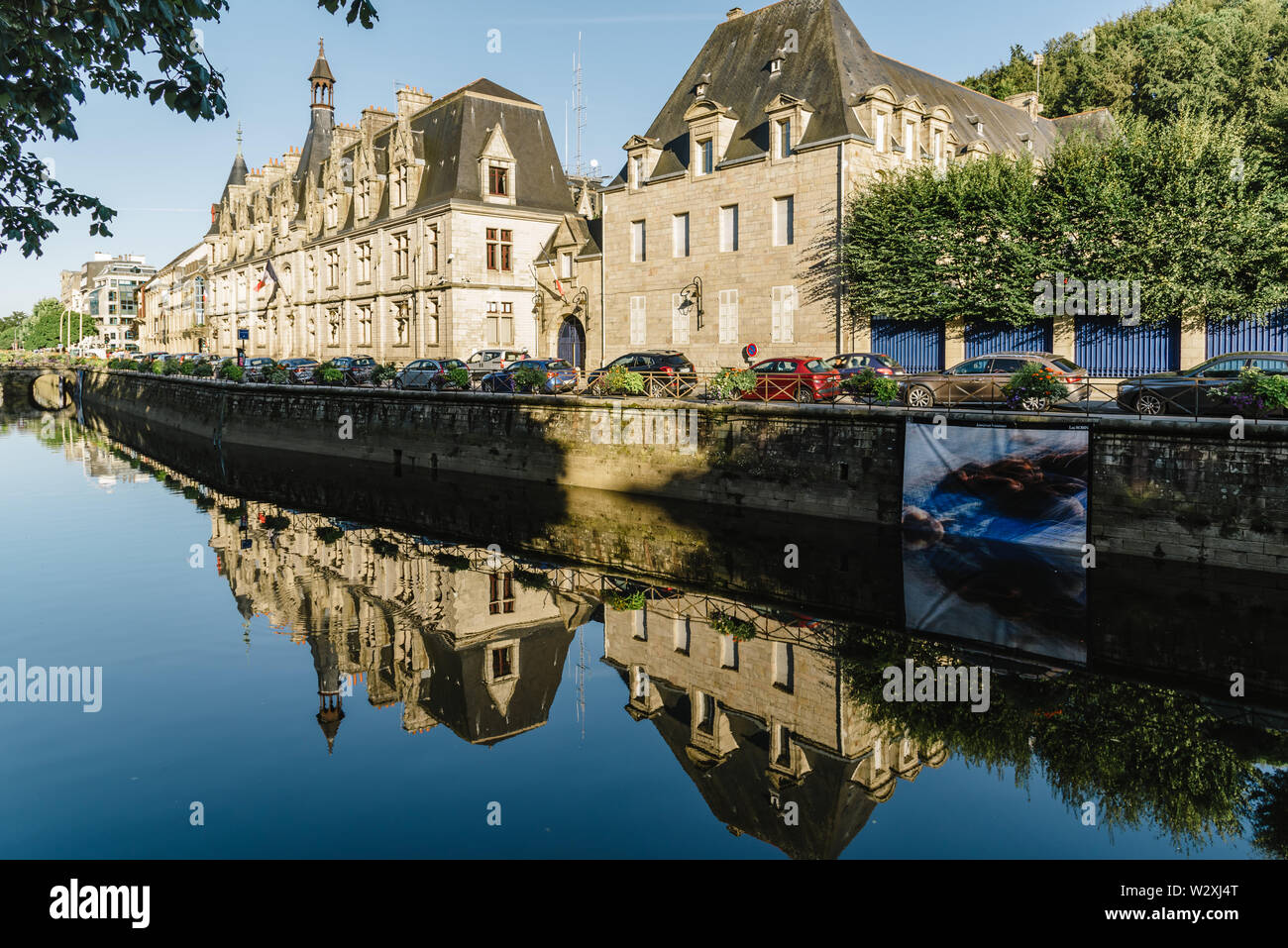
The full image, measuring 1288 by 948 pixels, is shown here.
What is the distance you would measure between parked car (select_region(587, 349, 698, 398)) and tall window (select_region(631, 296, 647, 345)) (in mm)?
7721

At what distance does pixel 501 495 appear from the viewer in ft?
89.2

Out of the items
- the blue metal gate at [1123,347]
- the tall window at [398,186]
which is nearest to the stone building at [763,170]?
the blue metal gate at [1123,347]

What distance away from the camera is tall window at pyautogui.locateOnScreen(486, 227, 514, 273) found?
44812 mm

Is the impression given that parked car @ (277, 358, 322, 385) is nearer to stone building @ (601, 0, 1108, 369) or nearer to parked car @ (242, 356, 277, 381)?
parked car @ (242, 356, 277, 381)

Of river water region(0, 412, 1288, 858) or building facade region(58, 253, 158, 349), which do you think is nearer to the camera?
river water region(0, 412, 1288, 858)

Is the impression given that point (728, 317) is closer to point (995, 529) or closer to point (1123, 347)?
point (1123, 347)

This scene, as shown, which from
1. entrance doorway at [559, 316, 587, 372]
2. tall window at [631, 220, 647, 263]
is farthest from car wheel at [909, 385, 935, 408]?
entrance doorway at [559, 316, 587, 372]

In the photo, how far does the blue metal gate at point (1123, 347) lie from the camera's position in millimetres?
24547

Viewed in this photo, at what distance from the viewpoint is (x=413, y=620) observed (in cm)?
1508

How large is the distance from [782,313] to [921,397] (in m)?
10.6

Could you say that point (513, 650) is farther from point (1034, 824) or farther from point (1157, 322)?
point (1157, 322)

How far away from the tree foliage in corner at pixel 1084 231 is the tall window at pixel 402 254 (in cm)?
2659
